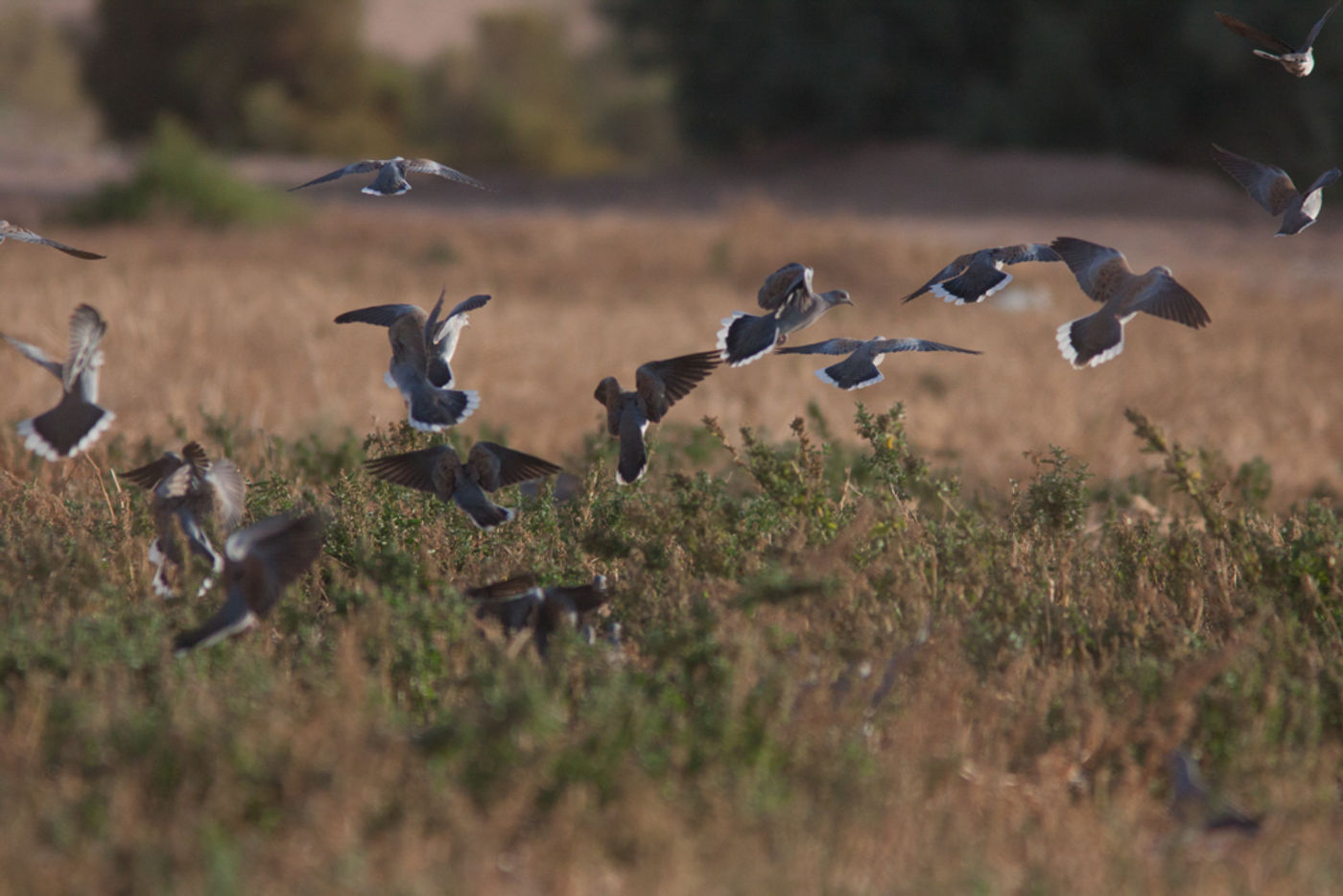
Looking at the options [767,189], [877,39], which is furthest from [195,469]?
[877,39]

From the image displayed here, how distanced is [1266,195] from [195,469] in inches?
126

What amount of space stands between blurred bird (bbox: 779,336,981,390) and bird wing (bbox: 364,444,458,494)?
3.30 ft

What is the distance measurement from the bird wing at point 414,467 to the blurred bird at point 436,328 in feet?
0.67

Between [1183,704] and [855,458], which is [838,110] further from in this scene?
[1183,704]

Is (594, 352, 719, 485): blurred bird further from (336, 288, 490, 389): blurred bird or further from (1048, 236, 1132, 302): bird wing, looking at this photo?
(1048, 236, 1132, 302): bird wing

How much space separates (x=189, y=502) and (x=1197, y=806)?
2.61m

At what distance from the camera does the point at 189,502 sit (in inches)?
148

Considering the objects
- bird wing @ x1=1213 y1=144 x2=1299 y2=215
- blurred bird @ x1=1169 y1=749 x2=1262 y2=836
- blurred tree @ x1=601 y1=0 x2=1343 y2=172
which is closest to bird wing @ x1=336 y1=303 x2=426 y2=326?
blurred bird @ x1=1169 y1=749 x2=1262 y2=836

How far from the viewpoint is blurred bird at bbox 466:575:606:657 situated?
3557 millimetres

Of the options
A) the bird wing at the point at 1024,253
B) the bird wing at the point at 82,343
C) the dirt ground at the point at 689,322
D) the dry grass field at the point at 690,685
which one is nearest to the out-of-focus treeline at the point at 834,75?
the dirt ground at the point at 689,322

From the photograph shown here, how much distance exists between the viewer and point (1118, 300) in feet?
12.7

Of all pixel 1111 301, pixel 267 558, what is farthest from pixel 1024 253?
pixel 267 558

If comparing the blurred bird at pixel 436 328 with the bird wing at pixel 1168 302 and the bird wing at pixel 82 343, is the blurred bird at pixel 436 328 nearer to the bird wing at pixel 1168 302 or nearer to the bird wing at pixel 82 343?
the bird wing at pixel 82 343

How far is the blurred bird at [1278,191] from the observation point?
391 cm
